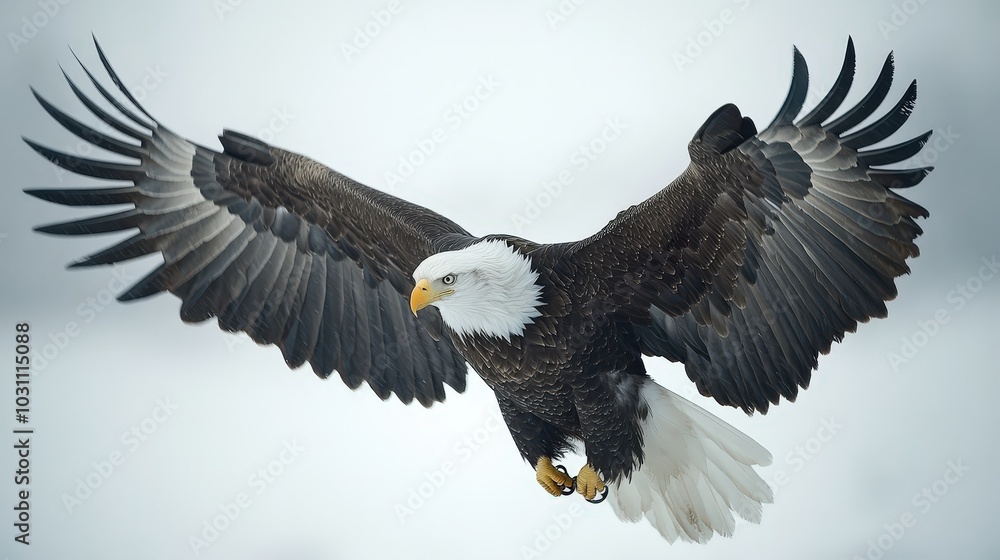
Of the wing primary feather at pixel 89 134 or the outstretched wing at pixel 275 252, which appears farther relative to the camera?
the outstretched wing at pixel 275 252

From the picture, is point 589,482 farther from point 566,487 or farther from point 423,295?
point 423,295

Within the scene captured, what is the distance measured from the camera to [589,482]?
14.8 feet

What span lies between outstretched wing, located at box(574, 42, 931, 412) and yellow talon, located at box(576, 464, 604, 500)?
69 cm

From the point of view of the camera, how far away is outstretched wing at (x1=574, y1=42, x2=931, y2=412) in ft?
12.3

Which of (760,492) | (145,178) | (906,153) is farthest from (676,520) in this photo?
(145,178)

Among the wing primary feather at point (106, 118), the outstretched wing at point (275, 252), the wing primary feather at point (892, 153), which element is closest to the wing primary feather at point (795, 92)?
the wing primary feather at point (892, 153)

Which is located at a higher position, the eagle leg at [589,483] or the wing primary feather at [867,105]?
the wing primary feather at [867,105]

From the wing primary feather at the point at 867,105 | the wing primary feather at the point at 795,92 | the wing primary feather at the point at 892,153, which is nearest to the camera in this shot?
the wing primary feather at the point at 795,92

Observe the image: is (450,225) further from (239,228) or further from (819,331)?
(819,331)

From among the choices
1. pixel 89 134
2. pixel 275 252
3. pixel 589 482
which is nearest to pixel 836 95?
pixel 589 482

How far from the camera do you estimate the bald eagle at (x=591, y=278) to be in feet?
12.6

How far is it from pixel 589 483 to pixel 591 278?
0.97m

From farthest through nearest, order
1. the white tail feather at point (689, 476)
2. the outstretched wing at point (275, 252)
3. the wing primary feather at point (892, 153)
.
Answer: the outstretched wing at point (275, 252) < the white tail feather at point (689, 476) < the wing primary feather at point (892, 153)

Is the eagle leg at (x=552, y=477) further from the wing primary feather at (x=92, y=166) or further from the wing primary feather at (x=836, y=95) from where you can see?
the wing primary feather at (x=92, y=166)
